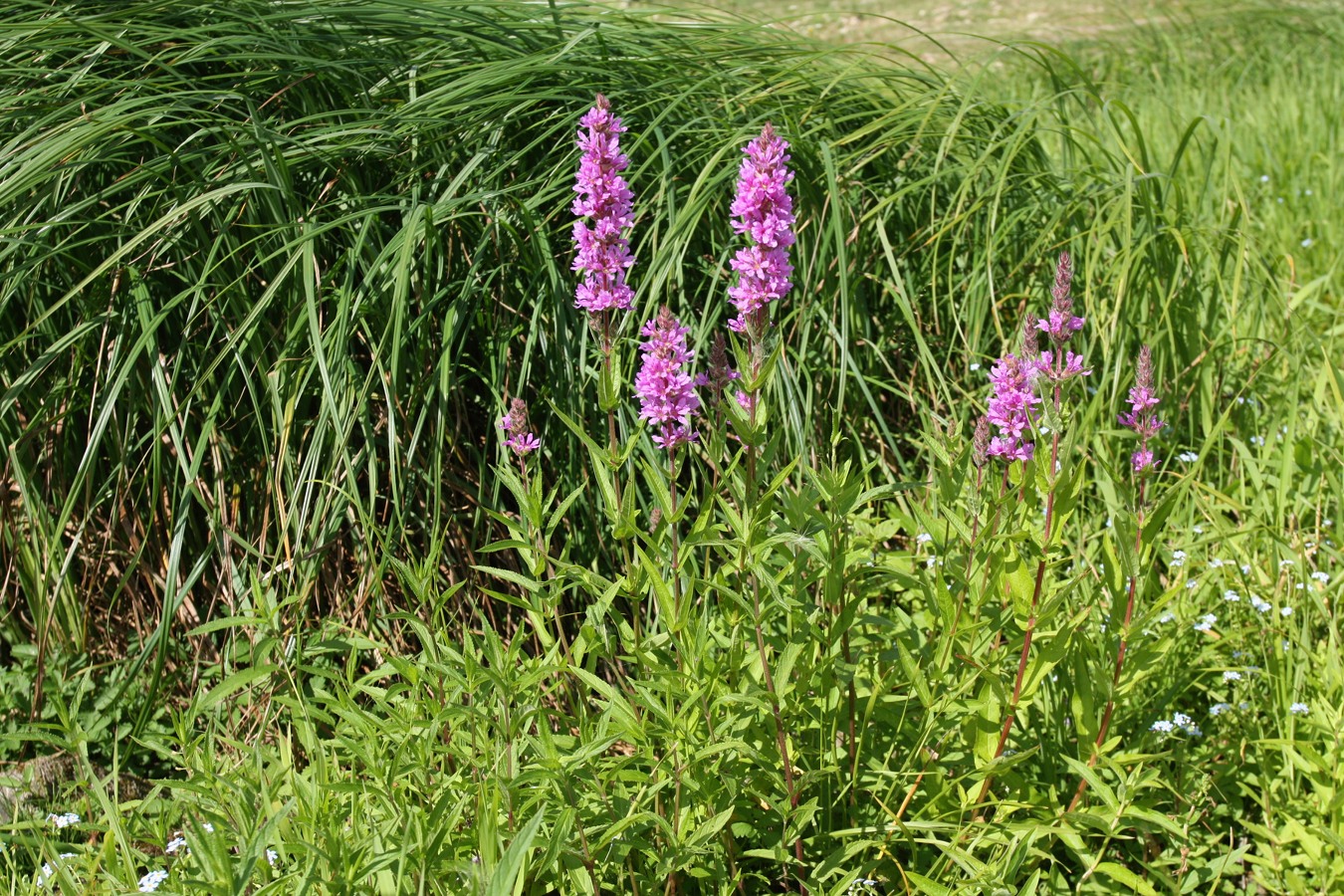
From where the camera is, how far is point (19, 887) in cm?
191

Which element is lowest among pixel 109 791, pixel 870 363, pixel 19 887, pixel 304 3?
pixel 109 791

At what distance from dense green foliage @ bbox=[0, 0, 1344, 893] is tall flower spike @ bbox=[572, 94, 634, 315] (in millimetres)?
217

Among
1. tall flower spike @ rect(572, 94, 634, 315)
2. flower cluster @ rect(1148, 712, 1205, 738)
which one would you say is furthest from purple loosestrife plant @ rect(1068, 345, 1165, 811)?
tall flower spike @ rect(572, 94, 634, 315)

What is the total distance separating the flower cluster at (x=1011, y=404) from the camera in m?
1.80

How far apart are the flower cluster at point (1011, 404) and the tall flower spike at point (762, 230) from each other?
0.41 metres

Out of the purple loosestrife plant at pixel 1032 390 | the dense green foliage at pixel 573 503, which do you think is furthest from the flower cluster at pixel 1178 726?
the purple loosestrife plant at pixel 1032 390

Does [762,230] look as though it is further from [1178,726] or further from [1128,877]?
[1178,726]

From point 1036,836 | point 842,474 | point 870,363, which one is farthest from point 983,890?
point 870,363

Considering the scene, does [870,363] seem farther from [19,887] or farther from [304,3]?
[19,887]

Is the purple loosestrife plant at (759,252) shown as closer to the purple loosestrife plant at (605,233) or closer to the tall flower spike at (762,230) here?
the tall flower spike at (762,230)

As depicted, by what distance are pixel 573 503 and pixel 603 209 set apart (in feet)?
2.83

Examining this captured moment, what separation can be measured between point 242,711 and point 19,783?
0.44 meters

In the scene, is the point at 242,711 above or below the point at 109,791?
above

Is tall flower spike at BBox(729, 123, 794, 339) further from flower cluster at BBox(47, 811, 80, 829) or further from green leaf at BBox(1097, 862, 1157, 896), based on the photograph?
flower cluster at BBox(47, 811, 80, 829)
